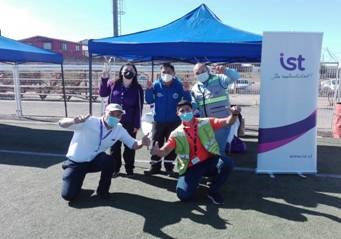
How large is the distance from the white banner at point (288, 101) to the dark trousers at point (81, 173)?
236 centimetres

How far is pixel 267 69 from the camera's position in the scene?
220 inches

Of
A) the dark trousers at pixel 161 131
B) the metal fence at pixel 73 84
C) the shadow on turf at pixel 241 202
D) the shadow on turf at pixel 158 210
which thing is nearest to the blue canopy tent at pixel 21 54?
the dark trousers at pixel 161 131

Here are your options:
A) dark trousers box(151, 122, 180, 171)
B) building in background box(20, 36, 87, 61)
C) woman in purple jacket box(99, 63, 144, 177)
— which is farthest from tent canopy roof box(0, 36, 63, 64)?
building in background box(20, 36, 87, 61)

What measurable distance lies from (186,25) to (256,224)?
398 cm

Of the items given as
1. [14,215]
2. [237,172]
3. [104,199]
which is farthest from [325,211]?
[14,215]

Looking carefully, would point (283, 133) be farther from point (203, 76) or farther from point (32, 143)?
point (32, 143)

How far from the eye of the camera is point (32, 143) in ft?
27.3

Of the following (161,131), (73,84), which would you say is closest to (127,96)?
(161,131)

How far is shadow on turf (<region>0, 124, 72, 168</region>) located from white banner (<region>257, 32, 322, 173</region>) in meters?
3.61

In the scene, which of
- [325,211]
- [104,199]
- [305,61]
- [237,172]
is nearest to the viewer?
[325,211]

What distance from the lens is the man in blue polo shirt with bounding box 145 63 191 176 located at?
5609 mm

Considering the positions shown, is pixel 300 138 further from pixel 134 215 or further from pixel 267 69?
pixel 134 215

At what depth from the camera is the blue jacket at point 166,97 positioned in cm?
566

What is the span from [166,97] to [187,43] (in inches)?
35.3
